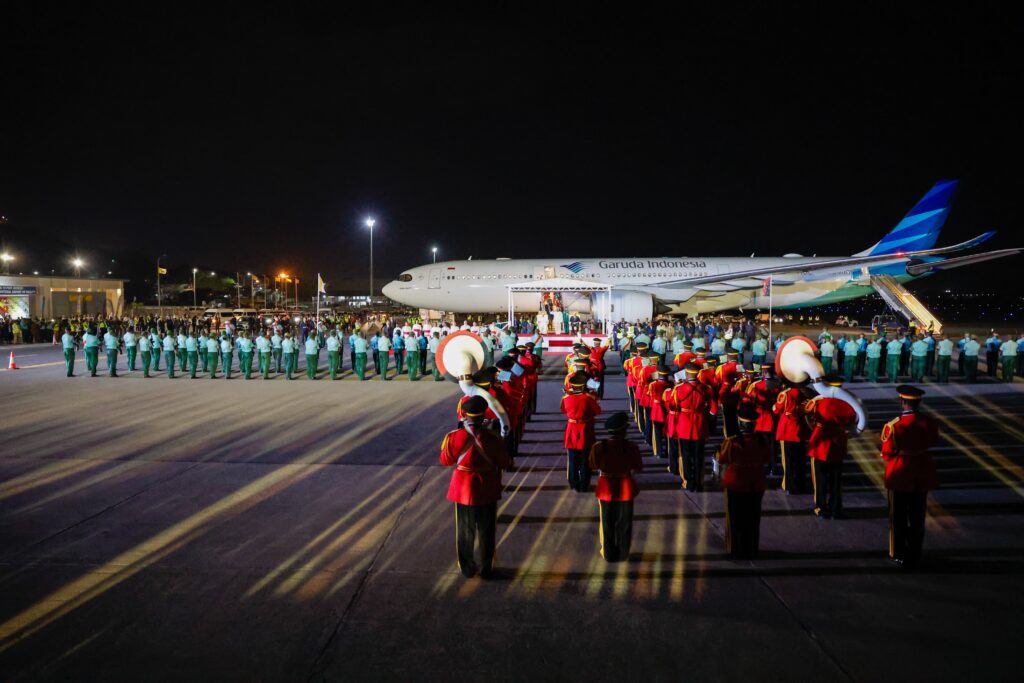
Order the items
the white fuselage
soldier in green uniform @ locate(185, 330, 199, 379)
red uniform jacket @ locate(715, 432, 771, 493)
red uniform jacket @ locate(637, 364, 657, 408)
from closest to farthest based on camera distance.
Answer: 1. red uniform jacket @ locate(715, 432, 771, 493)
2. red uniform jacket @ locate(637, 364, 657, 408)
3. soldier in green uniform @ locate(185, 330, 199, 379)
4. the white fuselage

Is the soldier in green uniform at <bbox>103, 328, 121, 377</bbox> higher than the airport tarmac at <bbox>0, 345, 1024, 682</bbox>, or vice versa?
the soldier in green uniform at <bbox>103, 328, 121, 377</bbox>

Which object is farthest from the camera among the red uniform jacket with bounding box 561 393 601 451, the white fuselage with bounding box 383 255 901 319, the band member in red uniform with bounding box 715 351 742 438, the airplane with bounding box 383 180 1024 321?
the white fuselage with bounding box 383 255 901 319

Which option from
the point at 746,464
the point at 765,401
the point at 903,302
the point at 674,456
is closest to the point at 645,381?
the point at 674,456

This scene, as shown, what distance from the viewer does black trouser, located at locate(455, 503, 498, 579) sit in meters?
5.12

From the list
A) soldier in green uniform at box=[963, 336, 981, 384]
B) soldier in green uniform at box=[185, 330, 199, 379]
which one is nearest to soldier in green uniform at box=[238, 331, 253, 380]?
soldier in green uniform at box=[185, 330, 199, 379]

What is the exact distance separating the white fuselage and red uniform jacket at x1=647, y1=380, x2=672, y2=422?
25049 millimetres

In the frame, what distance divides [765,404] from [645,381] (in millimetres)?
2344

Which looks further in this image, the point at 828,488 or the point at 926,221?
the point at 926,221

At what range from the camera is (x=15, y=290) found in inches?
1566

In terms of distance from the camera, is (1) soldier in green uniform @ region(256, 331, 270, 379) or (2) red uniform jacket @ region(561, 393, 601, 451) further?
(1) soldier in green uniform @ region(256, 331, 270, 379)

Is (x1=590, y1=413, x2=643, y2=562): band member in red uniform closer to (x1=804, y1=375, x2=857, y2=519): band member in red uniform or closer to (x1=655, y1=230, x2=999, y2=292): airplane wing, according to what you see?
(x1=804, y1=375, x2=857, y2=519): band member in red uniform

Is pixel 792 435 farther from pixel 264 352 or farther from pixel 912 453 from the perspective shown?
pixel 264 352

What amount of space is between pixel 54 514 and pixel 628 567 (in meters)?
6.13

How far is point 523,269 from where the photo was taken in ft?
116
